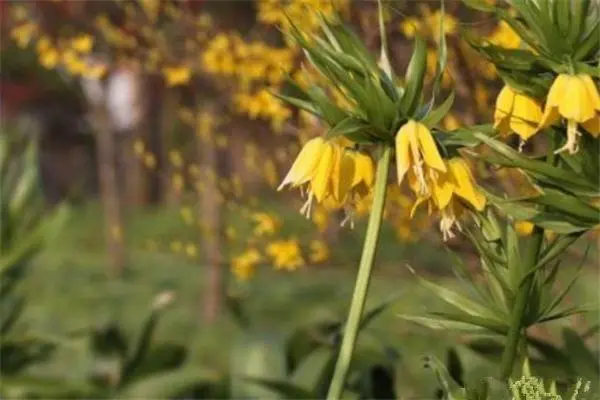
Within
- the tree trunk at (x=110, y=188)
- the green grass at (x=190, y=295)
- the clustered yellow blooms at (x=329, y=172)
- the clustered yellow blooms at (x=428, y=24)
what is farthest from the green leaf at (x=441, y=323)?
the tree trunk at (x=110, y=188)

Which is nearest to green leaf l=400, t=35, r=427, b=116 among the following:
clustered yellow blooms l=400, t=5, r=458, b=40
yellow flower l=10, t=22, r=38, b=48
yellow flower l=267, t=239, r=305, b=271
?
clustered yellow blooms l=400, t=5, r=458, b=40

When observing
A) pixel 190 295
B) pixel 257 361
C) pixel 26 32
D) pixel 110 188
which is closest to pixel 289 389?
pixel 257 361

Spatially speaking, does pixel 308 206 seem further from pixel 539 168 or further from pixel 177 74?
pixel 177 74

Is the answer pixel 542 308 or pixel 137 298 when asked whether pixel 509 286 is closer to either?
pixel 542 308

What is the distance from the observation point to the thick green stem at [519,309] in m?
1.74

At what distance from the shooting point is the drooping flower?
5.49ft

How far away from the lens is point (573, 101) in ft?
5.25

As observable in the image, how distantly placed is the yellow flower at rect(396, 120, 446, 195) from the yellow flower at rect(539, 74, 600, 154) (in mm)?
147

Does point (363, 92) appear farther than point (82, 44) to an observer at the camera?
No

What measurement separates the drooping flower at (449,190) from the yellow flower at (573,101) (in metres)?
0.13

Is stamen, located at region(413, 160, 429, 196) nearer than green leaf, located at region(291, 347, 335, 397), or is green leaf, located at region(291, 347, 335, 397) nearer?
stamen, located at region(413, 160, 429, 196)

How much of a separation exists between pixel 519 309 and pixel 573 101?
0.30 m

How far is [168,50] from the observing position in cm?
374

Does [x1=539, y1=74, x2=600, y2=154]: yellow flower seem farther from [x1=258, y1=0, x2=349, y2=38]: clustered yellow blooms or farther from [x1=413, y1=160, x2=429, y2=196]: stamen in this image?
[x1=258, y1=0, x2=349, y2=38]: clustered yellow blooms
